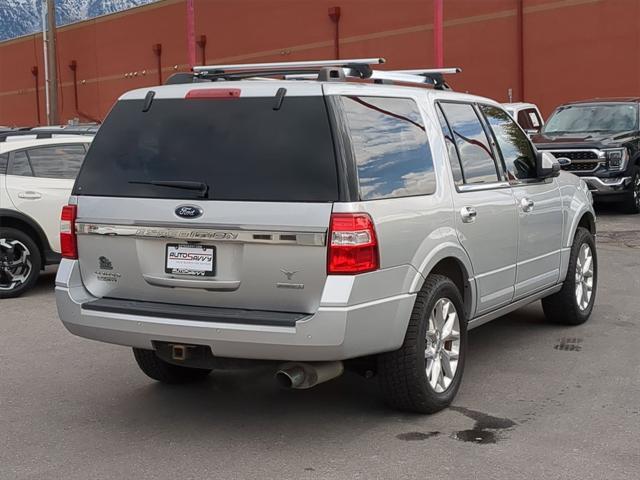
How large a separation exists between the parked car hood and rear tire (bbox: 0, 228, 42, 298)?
9.17 m

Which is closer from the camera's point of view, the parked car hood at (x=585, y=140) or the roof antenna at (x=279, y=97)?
the roof antenna at (x=279, y=97)

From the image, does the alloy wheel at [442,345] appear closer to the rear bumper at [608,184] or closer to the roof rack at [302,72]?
the roof rack at [302,72]

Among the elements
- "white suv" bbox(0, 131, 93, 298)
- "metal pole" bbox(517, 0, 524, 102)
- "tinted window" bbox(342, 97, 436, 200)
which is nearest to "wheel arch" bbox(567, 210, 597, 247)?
"tinted window" bbox(342, 97, 436, 200)

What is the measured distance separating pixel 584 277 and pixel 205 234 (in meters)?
4.04

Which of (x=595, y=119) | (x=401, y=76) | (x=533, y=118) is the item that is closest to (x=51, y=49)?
(x=533, y=118)

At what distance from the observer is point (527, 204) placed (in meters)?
6.35

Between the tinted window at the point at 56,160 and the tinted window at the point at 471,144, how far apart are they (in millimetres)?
5430

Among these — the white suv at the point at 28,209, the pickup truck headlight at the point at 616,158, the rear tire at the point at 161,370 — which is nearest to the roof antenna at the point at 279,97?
the rear tire at the point at 161,370

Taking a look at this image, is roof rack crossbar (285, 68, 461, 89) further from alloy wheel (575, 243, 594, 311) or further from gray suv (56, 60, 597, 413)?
alloy wheel (575, 243, 594, 311)

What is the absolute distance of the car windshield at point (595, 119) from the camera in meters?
16.0

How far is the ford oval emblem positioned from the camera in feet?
15.4

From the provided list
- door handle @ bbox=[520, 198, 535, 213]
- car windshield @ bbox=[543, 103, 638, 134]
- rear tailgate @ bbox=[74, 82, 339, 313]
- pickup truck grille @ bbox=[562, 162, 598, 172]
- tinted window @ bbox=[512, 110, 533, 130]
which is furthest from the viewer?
tinted window @ bbox=[512, 110, 533, 130]

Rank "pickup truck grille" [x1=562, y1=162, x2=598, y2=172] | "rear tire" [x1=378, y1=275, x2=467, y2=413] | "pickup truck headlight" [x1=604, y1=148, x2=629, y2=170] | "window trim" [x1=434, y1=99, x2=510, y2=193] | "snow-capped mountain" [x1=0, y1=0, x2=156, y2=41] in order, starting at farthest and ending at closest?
1. "snow-capped mountain" [x1=0, y1=0, x2=156, y2=41]
2. "pickup truck grille" [x1=562, y1=162, x2=598, y2=172]
3. "pickup truck headlight" [x1=604, y1=148, x2=629, y2=170]
4. "window trim" [x1=434, y1=99, x2=510, y2=193]
5. "rear tire" [x1=378, y1=275, x2=467, y2=413]

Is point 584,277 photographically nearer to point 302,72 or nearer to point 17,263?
point 302,72
